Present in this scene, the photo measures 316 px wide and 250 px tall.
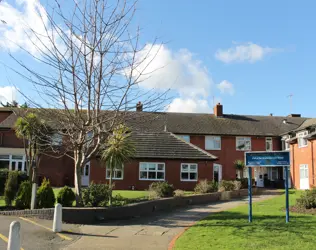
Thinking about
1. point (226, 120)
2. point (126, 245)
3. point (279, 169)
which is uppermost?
point (226, 120)

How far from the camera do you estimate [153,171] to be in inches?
1081

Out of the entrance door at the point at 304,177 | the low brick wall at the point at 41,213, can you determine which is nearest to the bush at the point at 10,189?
the low brick wall at the point at 41,213

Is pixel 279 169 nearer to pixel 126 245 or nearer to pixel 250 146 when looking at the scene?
pixel 250 146

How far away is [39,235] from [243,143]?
30584mm

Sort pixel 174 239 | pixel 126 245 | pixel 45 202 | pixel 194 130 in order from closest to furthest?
pixel 126 245
pixel 174 239
pixel 45 202
pixel 194 130

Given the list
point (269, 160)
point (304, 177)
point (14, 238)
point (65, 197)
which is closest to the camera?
point (14, 238)

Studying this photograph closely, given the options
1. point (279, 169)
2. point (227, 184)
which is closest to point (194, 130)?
point (279, 169)

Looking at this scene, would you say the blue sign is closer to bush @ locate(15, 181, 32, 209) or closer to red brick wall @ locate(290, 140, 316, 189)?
bush @ locate(15, 181, 32, 209)

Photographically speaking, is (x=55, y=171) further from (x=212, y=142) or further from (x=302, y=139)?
(x=302, y=139)

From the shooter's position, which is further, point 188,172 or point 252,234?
point 188,172

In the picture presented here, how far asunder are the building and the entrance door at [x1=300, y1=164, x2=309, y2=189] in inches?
62.7

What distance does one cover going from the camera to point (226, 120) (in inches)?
1559

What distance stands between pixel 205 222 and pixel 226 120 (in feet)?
94.4

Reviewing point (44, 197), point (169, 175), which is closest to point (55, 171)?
point (169, 175)
